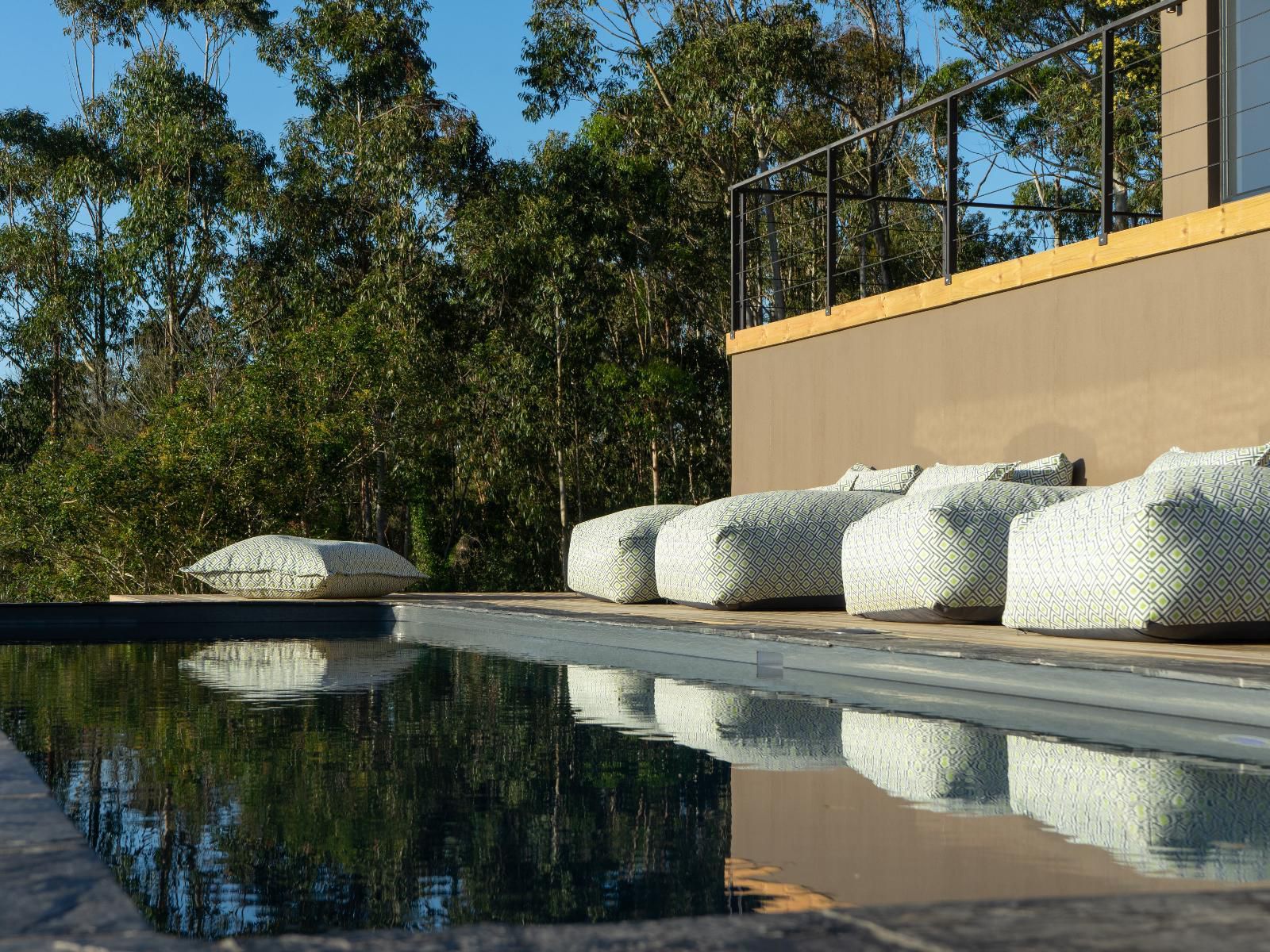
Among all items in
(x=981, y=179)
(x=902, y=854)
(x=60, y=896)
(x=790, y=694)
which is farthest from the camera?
(x=981, y=179)

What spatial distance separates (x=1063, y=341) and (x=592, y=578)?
2.35 metres

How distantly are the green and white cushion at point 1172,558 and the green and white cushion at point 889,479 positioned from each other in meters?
2.56

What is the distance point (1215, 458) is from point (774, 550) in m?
1.52

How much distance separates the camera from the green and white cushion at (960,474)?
17.3 ft

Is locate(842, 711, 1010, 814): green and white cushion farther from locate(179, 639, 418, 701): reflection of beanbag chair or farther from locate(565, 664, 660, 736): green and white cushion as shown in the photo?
locate(179, 639, 418, 701): reflection of beanbag chair

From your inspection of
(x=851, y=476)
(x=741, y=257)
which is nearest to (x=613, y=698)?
(x=851, y=476)

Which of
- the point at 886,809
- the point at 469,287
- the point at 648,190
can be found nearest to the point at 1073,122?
the point at 648,190

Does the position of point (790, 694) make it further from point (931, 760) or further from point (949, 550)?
point (931, 760)

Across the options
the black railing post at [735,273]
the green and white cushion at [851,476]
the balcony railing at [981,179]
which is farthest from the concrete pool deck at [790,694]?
the balcony railing at [981,179]

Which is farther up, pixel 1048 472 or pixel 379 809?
pixel 1048 472

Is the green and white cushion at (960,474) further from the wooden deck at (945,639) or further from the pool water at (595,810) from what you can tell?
the pool water at (595,810)

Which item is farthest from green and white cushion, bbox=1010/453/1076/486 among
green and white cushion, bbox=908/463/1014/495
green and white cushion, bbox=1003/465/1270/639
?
green and white cushion, bbox=1003/465/1270/639

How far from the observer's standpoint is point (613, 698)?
3434 mm

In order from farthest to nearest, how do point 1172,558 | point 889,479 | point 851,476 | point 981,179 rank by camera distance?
point 981,179 < point 851,476 < point 889,479 < point 1172,558
